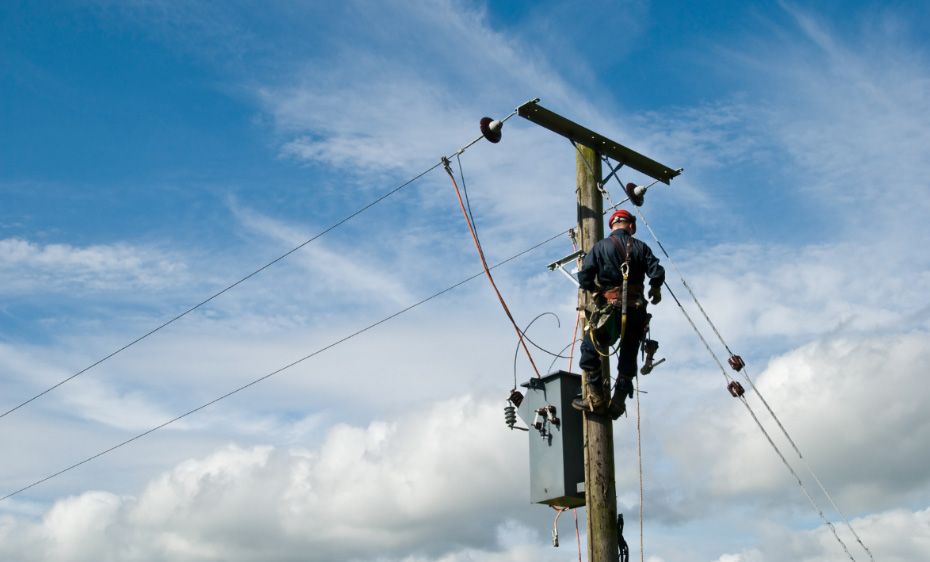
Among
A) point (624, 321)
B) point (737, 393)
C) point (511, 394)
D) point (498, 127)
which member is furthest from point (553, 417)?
point (498, 127)

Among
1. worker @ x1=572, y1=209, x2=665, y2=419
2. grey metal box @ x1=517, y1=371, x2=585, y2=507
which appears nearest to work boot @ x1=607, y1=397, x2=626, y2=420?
worker @ x1=572, y1=209, x2=665, y2=419

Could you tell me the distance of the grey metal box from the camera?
823 centimetres

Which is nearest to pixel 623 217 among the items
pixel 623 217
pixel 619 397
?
pixel 623 217

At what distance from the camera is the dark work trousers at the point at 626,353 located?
7.86 metres

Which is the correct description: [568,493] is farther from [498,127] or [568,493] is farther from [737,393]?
[498,127]

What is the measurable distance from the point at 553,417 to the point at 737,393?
83.7 inches

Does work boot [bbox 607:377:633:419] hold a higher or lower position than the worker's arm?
lower

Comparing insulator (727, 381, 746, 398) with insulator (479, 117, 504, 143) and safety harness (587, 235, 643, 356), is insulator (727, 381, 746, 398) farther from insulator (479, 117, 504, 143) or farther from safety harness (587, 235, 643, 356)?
insulator (479, 117, 504, 143)

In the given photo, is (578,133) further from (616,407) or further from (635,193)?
(616,407)

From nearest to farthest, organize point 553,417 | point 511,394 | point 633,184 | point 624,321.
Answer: point 624,321
point 553,417
point 511,394
point 633,184

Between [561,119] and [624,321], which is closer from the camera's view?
[624,321]

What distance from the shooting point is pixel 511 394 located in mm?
9062

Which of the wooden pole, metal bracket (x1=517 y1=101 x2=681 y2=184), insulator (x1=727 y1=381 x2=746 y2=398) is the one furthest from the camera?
insulator (x1=727 y1=381 x2=746 y2=398)

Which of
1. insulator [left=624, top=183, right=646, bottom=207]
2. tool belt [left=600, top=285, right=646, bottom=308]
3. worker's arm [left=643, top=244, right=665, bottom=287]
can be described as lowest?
tool belt [left=600, top=285, right=646, bottom=308]
